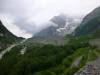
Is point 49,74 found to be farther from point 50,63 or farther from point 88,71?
point 88,71

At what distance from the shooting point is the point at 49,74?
12456 centimetres

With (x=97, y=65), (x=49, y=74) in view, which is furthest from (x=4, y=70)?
(x=97, y=65)

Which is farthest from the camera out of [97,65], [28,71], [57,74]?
[28,71]

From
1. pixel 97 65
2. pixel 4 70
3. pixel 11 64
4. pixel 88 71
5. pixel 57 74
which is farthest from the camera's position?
pixel 11 64

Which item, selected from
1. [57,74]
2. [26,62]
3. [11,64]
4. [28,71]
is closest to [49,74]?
[57,74]

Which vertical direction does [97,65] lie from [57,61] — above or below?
below

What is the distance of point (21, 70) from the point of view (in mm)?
165750

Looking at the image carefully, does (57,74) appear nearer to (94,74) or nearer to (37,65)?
(37,65)

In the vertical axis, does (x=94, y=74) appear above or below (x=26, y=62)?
below

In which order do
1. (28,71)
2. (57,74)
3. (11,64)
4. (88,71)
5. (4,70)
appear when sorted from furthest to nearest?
(11,64) → (4,70) → (28,71) → (57,74) → (88,71)

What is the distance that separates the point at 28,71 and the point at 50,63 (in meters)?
14.1

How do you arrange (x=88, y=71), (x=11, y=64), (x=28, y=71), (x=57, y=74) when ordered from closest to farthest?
1. (x=88, y=71)
2. (x=57, y=74)
3. (x=28, y=71)
4. (x=11, y=64)

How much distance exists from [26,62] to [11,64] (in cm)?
1775

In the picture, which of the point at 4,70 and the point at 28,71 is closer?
the point at 28,71
